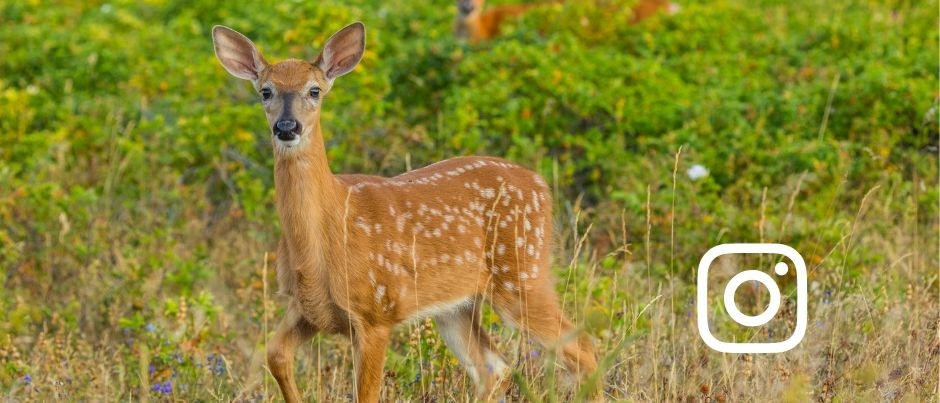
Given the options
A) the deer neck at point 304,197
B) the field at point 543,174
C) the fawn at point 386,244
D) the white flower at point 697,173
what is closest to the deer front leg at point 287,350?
the fawn at point 386,244

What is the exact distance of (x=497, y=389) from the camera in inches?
218

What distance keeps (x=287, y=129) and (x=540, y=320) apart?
138 cm

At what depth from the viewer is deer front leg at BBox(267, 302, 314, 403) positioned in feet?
17.5

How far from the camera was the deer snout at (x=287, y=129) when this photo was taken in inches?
202

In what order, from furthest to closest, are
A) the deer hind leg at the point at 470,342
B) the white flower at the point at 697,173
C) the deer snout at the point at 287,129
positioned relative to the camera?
the white flower at the point at 697,173 < the deer hind leg at the point at 470,342 < the deer snout at the point at 287,129

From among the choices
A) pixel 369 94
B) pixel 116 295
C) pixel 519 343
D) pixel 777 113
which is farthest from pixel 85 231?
pixel 777 113

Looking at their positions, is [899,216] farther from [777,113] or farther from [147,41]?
[147,41]

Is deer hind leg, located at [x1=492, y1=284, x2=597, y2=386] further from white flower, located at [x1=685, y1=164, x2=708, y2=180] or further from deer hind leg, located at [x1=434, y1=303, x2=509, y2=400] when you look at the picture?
white flower, located at [x1=685, y1=164, x2=708, y2=180]

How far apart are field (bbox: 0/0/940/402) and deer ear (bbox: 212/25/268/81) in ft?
2.49

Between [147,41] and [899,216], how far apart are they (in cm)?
583

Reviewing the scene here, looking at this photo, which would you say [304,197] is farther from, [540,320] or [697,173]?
[697,173]

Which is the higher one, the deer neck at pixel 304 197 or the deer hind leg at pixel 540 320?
the deer neck at pixel 304 197

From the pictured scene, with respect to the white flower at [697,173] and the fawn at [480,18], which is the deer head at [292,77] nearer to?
the white flower at [697,173]

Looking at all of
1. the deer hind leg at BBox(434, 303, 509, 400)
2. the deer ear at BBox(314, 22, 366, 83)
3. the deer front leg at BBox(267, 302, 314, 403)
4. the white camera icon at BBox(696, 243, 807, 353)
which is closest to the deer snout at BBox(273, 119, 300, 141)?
the deer ear at BBox(314, 22, 366, 83)
